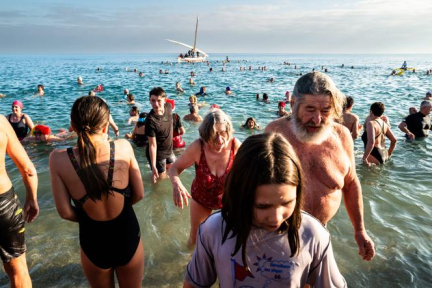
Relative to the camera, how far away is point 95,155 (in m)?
2.07

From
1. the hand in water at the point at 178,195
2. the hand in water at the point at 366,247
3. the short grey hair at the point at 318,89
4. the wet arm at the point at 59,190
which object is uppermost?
the short grey hair at the point at 318,89

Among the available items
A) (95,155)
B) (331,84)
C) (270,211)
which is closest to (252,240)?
(270,211)

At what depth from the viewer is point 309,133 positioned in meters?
2.32

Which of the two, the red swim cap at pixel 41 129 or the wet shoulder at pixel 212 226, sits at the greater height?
the wet shoulder at pixel 212 226

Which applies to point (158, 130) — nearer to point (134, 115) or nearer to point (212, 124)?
point (212, 124)

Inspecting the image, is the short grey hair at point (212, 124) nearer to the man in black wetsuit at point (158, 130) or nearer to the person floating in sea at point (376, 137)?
the man in black wetsuit at point (158, 130)

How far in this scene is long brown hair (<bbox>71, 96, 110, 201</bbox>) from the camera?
6.61ft

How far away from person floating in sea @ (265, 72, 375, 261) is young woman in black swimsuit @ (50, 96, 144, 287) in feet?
4.91

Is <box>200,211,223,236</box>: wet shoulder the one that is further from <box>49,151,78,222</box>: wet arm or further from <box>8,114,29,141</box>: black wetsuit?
<box>8,114,29,141</box>: black wetsuit

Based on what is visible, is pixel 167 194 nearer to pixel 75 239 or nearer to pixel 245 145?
pixel 75 239

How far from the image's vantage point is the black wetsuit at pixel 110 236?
2.27 m

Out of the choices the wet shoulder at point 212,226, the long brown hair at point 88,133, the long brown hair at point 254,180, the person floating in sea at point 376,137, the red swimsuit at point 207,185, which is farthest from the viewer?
the person floating in sea at point 376,137

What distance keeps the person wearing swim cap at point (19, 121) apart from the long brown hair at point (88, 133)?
24.2 ft

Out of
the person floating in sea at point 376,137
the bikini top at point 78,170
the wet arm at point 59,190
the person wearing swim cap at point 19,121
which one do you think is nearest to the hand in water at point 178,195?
the bikini top at point 78,170
